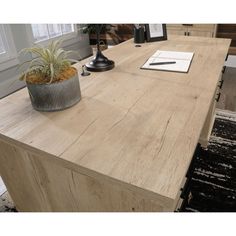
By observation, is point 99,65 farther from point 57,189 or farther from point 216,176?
point 216,176

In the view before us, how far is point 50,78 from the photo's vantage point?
83 centimetres

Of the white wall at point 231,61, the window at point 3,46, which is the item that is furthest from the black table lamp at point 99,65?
the white wall at point 231,61

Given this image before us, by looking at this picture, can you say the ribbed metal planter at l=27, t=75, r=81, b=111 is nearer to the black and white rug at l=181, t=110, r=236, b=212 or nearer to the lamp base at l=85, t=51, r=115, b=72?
the lamp base at l=85, t=51, r=115, b=72

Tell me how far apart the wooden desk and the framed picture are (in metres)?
0.75

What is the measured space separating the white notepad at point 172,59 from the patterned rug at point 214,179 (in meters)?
0.53

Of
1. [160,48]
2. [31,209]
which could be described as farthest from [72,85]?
Result: [160,48]

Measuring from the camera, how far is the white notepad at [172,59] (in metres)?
1.26

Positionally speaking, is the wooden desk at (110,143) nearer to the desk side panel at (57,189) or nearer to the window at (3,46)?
the desk side panel at (57,189)

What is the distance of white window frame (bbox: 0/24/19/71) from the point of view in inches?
100

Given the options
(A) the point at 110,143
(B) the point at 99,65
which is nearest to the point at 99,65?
(B) the point at 99,65

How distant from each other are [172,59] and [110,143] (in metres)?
0.88

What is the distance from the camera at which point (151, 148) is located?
2.26ft

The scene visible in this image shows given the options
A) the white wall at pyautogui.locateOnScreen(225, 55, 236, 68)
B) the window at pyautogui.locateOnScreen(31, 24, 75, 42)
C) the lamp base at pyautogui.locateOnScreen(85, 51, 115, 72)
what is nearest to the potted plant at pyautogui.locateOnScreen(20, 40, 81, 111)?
the lamp base at pyautogui.locateOnScreen(85, 51, 115, 72)

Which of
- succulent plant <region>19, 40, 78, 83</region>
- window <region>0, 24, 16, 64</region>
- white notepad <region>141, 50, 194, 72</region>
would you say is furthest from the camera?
window <region>0, 24, 16, 64</region>
